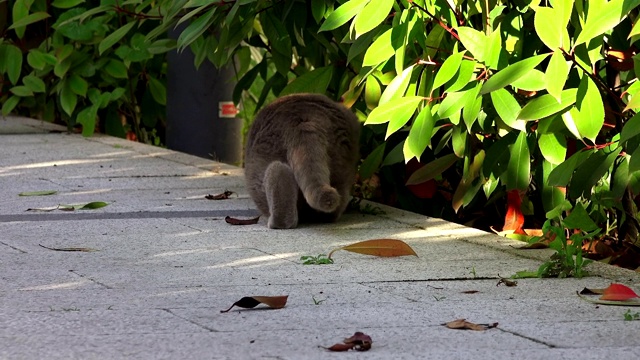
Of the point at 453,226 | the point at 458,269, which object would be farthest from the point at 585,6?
the point at 453,226


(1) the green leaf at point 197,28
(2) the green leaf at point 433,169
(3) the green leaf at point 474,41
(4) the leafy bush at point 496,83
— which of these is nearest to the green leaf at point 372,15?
(4) the leafy bush at point 496,83

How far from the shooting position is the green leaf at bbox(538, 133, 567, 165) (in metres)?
4.13

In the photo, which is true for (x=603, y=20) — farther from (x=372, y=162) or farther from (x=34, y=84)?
(x=34, y=84)

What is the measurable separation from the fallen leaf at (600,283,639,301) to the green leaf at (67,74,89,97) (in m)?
5.30

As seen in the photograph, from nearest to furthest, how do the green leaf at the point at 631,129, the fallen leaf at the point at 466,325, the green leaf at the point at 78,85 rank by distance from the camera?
the fallen leaf at the point at 466,325 < the green leaf at the point at 631,129 < the green leaf at the point at 78,85

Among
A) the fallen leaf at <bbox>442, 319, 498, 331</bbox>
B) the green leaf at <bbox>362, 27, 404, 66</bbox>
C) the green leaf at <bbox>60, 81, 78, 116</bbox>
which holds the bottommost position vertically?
the fallen leaf at <bbox>442, 319, 498, 331</bbox>

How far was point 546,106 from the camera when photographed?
3.63 m

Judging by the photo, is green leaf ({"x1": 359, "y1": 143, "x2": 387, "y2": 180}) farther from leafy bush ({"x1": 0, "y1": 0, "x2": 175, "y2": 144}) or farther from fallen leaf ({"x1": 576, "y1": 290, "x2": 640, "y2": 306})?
leafy bush ({"x1": 0, "y1": 0, "x2": 175, "y2": 144})

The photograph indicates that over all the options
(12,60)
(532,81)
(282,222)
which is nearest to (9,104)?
(12,60)

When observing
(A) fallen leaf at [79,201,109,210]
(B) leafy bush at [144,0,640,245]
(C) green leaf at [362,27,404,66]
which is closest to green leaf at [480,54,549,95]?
(B) leafy bush at [144,0,640,245]

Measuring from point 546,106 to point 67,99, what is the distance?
5.16m

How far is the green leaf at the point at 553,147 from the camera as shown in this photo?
4133 mm

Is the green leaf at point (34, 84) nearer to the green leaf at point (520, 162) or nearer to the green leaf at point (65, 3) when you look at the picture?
the green leaf at point (65, 3)

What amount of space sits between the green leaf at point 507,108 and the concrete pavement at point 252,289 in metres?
0.59
